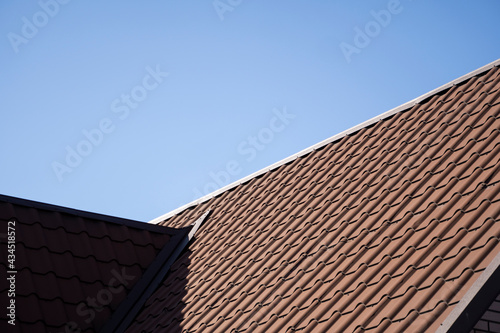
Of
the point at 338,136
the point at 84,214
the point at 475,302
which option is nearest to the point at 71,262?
the point at 84,214

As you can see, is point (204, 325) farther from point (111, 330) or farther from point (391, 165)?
point (391, 165)

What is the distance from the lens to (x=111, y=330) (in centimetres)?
907

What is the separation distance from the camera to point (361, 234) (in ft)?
24.6

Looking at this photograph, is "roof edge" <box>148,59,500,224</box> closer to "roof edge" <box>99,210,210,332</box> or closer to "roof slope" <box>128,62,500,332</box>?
"roof slope" <box>128,62,500,332</box>

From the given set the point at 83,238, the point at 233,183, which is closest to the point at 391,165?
the point at 233,183

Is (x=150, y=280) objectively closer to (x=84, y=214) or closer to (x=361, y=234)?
(x=84, y=214)

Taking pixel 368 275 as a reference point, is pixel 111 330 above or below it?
above

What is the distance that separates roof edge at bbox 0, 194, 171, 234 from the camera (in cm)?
1022

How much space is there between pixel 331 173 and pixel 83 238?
3.72 metres

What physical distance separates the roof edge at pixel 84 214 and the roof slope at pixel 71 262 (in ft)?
0.05

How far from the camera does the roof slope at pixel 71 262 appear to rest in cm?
877

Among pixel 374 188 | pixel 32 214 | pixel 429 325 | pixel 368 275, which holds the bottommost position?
pixel 429 325

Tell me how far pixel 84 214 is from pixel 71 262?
111 centimetres

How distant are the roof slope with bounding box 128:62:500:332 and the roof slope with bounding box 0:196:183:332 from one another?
0.59 metres
